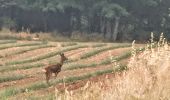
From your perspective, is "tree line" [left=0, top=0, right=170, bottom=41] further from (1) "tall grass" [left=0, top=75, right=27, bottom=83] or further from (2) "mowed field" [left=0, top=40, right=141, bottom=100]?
(1) "tall grass" [left=0, top=75, right=27, bottom=83]

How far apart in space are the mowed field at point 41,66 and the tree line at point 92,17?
55.4 ft

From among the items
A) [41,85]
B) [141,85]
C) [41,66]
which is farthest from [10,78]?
[141,85]

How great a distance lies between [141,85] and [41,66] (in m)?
14.5

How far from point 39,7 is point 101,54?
25.2m

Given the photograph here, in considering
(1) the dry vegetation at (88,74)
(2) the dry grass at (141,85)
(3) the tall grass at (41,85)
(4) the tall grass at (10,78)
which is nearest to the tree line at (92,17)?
(1) the dry vegetation at (88,74)

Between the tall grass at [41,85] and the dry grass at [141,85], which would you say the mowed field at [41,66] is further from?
the dry grass at [141,85]

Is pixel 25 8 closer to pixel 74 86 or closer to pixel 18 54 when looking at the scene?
pixel 18 54

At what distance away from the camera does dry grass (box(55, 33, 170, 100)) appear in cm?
890

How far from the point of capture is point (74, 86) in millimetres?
15477

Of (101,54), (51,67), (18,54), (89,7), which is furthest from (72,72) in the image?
(89,7)

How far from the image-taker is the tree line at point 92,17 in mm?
49406

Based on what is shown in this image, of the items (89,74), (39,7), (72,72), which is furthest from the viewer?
(39,7)

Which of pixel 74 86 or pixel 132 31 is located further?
pixel 132 31

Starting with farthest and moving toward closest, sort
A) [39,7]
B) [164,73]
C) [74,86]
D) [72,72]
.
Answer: [39,7] < [72,72] < [74,86] < [164,73]
